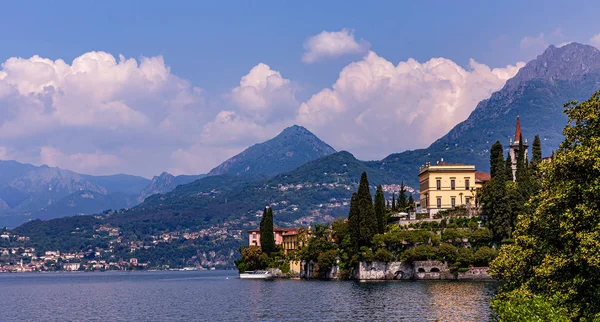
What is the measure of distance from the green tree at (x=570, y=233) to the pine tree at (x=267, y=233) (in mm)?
106901

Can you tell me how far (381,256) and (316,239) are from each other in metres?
20.8

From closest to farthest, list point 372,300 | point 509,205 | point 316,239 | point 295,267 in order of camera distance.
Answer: point 372,300 < point 509,205 < point 316,239 < point 295,267

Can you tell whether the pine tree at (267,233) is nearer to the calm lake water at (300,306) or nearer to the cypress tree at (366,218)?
the cypress tree at (366,218)

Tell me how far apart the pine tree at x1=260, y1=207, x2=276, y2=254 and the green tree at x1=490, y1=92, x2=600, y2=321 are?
10690 centimetres

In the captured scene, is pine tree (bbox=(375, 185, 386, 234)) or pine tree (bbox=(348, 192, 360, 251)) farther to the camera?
pine tree (bbox=(375, 185, 386, 234))

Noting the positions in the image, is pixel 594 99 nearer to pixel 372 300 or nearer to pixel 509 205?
pixel 372 300

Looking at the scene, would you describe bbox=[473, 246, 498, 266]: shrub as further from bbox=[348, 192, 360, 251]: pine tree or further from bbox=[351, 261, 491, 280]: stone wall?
bbox=[348, 192, 360, 251]: pine tree

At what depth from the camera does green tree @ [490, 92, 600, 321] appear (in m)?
34.3

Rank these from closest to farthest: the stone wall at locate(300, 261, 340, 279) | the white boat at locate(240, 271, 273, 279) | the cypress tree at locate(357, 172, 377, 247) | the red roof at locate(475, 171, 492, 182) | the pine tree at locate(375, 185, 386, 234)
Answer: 1. the cypress tree at locate(357, 172, 377, 247)
2. the pine tree at locate(375, 185, 386, 234)
3. the stone wall at locate(300, 261, 340, 279)
4. the red roof at locate(475, 171, 492, 182)
5. the white boat at locate(240, 271, 273, 279)

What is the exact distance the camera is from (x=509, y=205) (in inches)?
4085

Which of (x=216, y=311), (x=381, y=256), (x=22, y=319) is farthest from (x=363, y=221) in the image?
(x=22, y=319)

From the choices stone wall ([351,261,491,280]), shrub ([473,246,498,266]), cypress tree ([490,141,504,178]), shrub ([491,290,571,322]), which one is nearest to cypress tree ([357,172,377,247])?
stone wall ([351,261,491,280])

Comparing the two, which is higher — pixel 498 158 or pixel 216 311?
pixel 498 158

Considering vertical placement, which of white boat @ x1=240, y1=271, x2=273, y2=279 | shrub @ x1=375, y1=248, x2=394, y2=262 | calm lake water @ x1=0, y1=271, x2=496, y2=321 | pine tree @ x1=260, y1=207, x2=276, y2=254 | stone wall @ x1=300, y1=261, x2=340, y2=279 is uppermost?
pine tree @ x1=260, y1=207, x2=276, y2=254
